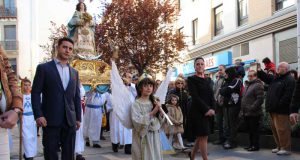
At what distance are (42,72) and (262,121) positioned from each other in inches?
236

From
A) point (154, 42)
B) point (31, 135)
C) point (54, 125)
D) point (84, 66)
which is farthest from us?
point (154, 42)

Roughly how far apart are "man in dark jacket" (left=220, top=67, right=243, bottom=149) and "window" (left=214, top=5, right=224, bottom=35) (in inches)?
538

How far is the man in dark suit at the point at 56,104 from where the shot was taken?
4.69 metres

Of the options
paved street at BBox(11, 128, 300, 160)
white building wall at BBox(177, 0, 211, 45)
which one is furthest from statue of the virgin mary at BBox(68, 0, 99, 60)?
white building wall at BBox(177, 0, 211, 45)

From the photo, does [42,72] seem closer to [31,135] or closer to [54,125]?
[54,125]

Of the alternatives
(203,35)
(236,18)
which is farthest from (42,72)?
(203,35)

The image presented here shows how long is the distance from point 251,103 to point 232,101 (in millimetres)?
538

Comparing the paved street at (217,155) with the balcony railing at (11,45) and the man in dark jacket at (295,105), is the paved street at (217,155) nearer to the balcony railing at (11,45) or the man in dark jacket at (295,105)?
the man in dark jacket at (295,105)

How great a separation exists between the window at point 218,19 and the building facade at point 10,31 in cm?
2364

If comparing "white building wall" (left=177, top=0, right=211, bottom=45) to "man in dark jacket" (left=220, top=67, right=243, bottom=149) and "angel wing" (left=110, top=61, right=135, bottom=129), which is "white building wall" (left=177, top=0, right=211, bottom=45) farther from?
"angel wing" (left=110, top=61, right=135, bottom=129)

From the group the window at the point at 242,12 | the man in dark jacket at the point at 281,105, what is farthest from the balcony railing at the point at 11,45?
the man in dark jacket at the point at 281,105

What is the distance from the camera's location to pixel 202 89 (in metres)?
→ 6.62

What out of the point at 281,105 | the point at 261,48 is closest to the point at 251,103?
the point at 281,105

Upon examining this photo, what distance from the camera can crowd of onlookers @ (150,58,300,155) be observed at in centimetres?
798
